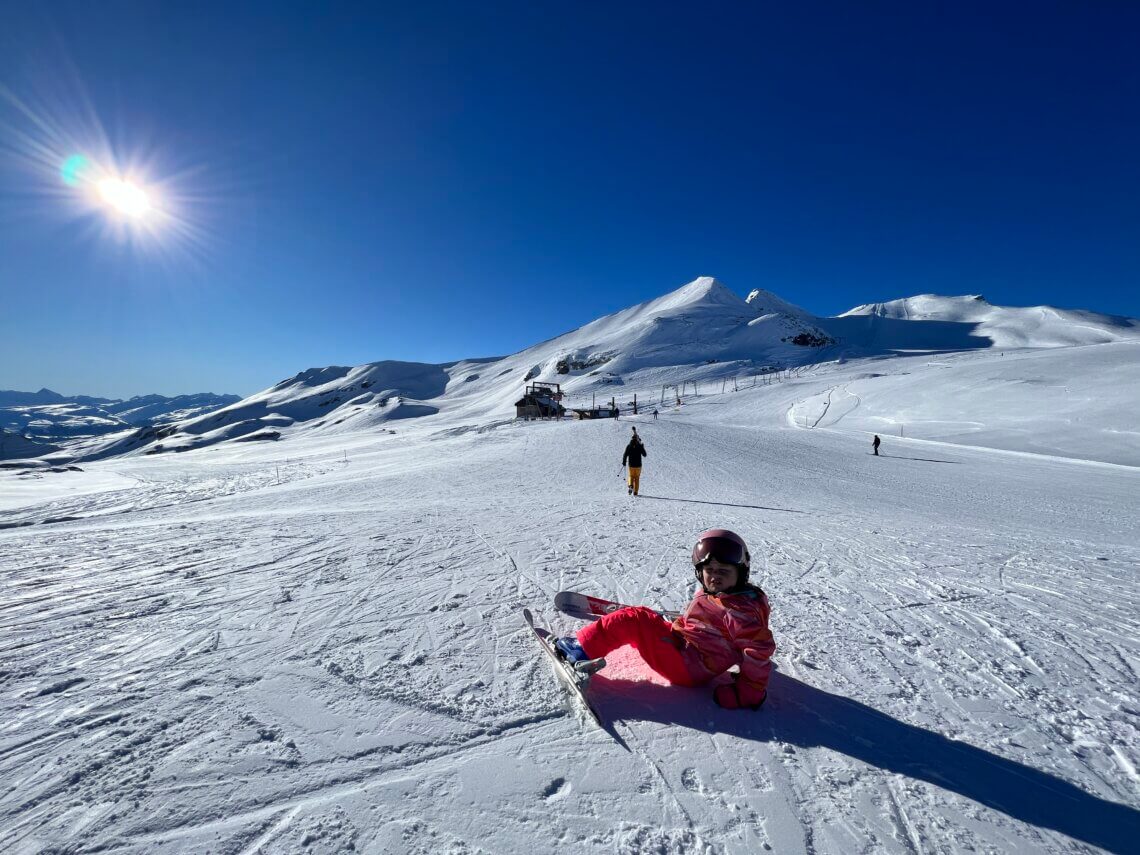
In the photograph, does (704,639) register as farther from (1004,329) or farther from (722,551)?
(1004,329)

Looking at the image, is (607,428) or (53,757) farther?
(607,428)

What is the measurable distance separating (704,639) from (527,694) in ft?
4.31

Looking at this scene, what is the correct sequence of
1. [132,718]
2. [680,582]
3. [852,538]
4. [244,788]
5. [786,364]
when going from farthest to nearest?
[786,364]
[852,538]
[680,582]
[132,718]
[244,788]

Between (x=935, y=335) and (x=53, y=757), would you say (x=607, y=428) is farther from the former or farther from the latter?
(x=935, y=335)

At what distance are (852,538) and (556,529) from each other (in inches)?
198

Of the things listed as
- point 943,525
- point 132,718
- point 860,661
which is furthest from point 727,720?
point 943,525

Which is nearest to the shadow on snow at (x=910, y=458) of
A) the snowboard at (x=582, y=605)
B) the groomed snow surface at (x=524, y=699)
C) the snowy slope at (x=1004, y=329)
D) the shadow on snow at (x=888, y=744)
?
the groomed snow surface at (x=524, y=699)

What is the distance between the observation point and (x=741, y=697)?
9.75 feet

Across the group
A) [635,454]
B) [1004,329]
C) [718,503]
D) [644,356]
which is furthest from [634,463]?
[1004,329]

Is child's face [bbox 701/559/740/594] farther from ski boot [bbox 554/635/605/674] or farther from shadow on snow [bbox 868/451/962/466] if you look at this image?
shadow on snow [bbox 868/451/962/466]

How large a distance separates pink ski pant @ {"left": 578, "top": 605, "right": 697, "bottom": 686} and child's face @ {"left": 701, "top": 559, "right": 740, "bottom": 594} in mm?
483

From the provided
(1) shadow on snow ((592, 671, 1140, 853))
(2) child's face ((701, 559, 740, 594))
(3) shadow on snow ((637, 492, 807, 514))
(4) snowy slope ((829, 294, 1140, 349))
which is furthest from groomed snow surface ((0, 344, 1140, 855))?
(4) snowy slope ((829, 294, 1140, 349))

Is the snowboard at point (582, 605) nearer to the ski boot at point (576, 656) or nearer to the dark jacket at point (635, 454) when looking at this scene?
the ski boot at point (576, 656)

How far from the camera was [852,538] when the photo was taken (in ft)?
24.7
